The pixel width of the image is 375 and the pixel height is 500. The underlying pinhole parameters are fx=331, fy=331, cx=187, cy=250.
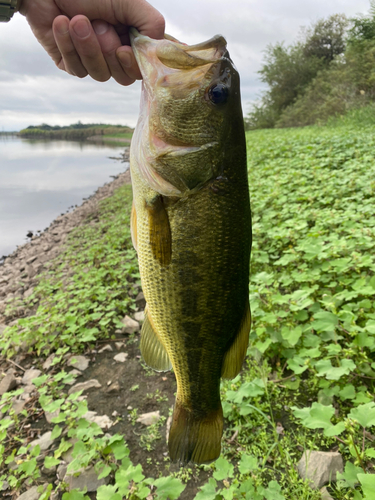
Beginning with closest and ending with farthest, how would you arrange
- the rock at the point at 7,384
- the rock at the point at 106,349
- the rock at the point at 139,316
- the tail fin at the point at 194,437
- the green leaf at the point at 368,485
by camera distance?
the green leaf at the point at 368,485 < the tail fin at the point at 194,437 < the rock at the point at 7,384 < the rock at the point at 106,349 < the rock at the point at 139,316

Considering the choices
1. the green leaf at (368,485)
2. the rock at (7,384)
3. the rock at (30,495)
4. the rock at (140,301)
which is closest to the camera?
the green leaf at (368,485)

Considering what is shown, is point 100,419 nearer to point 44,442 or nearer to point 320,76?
point 44,442

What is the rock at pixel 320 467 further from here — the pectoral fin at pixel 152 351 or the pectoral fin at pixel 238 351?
the pectoral fin at pixel 152 351

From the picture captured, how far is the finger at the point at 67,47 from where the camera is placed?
1.50m

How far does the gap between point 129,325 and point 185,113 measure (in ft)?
9.46

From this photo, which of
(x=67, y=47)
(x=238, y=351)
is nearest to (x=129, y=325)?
(x=238, y=351)

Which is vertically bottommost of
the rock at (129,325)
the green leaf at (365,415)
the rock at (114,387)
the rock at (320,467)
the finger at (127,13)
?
the rock at (114,387)

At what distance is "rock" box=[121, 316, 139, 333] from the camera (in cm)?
375

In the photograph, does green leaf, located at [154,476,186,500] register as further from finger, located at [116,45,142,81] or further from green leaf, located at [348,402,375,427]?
finger, located at [116,45,142,81]

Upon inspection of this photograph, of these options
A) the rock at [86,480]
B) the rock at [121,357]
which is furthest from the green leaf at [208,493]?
the rock at [121,357]

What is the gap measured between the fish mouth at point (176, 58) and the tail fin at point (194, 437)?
146cm

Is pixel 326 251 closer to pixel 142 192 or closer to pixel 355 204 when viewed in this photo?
pixel 355 204

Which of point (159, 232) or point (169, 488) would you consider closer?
point (159, 232)

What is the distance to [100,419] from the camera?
2.70 metres
